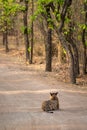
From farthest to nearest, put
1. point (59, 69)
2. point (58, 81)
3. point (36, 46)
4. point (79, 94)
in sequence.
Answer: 1. point (36, 46)
2. point (59, 69)
3. point (58, 81)
4. point (79, 94)

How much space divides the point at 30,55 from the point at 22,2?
14.2ft

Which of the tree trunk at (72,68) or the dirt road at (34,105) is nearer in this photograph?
the dirt road at (34,105)

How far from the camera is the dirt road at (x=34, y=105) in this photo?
12961 mm

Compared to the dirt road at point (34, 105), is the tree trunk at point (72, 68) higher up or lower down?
higher up

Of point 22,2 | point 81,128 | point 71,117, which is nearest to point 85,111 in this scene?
point 71,117

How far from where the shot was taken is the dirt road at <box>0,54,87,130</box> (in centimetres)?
1296

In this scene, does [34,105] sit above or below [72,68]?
below

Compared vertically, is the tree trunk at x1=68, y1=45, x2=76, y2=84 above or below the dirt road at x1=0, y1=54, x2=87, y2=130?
above

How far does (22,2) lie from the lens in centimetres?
3353

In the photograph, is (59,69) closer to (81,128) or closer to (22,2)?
(22,2)

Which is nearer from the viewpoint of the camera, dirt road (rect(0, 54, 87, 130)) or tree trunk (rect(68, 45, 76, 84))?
dirt road (rect(0, 54, 87, 130))

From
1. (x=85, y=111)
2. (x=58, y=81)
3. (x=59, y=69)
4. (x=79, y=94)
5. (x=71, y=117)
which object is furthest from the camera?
(x=59, y=69)

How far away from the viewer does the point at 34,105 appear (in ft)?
53.3

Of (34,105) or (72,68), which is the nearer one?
(34,105)
